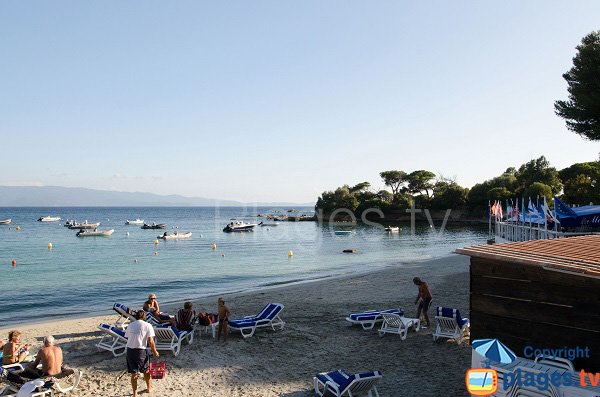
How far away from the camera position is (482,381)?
7.07 m

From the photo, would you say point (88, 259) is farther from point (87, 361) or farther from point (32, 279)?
point (87, 361)

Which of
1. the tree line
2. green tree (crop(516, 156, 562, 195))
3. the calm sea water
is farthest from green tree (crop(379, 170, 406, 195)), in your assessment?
the calm sea water

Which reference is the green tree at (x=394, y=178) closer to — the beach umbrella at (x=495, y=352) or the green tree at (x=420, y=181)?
the green tree at (x=420, y=181)

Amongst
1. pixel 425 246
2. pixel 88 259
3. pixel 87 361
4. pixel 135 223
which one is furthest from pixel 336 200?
pixel 87 361

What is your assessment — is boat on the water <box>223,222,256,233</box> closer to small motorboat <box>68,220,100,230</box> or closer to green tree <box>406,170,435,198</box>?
small motorboat <box>68,220,100,230</box>

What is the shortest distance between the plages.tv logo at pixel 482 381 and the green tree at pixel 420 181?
11051 cm

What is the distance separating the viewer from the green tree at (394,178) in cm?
12169

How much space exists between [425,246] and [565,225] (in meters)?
33.1

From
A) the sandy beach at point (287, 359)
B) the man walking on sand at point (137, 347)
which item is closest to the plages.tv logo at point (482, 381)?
the sandy beach at point (287, 359)

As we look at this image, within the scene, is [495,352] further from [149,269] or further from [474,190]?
[474,190]

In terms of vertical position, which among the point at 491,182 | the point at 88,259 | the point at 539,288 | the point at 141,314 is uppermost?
the point at 491,182

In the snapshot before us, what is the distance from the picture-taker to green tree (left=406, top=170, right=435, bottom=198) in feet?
378

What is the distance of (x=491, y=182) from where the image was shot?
96.2 m

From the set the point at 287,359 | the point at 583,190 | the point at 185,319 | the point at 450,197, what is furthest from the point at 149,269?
the point at 450,197
